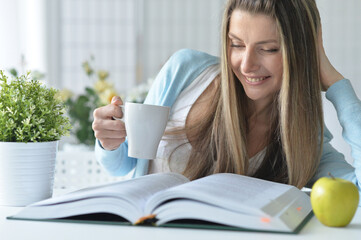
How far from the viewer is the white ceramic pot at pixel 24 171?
1021 mm

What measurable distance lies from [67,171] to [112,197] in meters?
1.20

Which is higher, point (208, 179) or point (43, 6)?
point (43, 6)

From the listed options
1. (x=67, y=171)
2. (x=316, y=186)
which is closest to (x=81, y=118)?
(x=67, y=171)

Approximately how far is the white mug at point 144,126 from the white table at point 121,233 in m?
0.32

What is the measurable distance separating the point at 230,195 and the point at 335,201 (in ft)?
0.60

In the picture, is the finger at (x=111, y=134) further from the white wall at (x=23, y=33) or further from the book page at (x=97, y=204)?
the white wall at (x=23, y=33)

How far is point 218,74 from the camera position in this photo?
159cm

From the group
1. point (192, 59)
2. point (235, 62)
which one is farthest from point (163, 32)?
point (235, 62)

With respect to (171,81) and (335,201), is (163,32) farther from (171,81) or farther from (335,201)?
(335,201)

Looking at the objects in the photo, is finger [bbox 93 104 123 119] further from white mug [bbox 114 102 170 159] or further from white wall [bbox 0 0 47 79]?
white wall [bbox 0 0 47 79]

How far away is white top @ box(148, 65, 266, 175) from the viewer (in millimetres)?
1531

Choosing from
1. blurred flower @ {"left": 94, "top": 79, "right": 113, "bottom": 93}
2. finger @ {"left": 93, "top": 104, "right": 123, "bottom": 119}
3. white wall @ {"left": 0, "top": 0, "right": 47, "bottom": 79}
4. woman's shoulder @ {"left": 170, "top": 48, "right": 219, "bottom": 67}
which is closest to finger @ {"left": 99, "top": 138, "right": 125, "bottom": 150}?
finger @ {"left": 93, "top": 104, "right": 123, "bottom": 119}

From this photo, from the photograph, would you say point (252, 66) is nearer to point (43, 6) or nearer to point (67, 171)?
point (67, 171)

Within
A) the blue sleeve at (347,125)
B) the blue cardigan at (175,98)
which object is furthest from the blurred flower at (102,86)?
the blue sleeve at (347,125)
